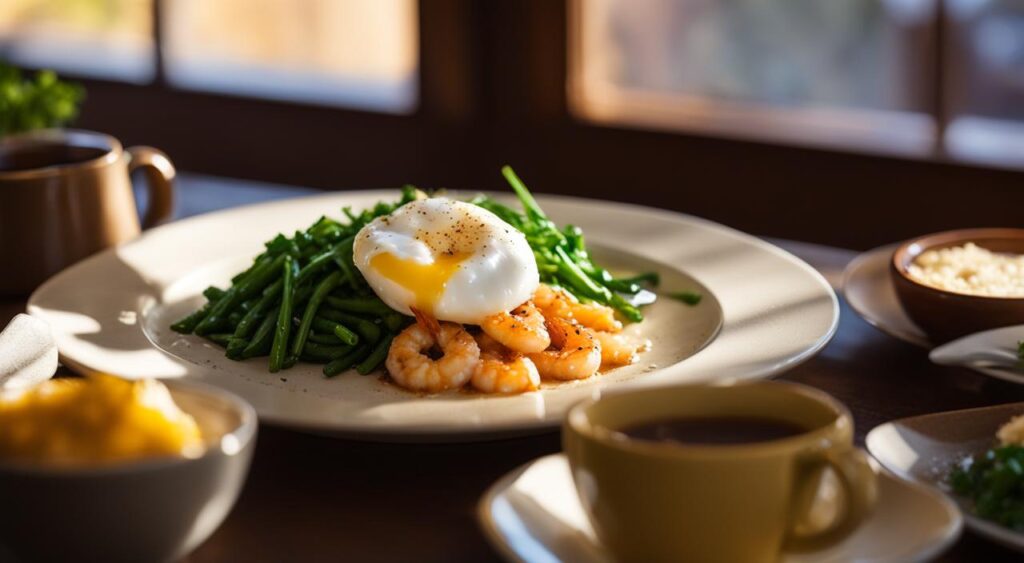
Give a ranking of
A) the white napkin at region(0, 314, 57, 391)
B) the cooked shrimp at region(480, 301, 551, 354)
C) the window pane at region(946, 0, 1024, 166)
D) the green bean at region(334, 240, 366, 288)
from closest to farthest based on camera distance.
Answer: the white napkin at region(0, 314, 57, 391)
the cooked shrimp at region(480, 301, 551, 354)
the green bean at region(334, 240, 366, 288)
the window pane at region(946, 0, 1024, 166)

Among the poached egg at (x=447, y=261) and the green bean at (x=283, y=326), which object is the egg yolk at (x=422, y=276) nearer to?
the poached egg at (x=447, y=261)

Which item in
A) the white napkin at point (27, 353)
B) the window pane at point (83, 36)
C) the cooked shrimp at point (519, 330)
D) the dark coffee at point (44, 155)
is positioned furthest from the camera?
the window pane at point (83, 36)

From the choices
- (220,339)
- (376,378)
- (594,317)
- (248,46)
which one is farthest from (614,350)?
(248,46)

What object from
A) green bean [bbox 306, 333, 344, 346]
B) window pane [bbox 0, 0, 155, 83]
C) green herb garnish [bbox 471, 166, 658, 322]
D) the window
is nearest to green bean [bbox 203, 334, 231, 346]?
green bean [bbox 306, 333, 344, 346]

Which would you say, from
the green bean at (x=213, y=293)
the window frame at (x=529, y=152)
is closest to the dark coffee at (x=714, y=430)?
the green bean at (x=213, y=293)

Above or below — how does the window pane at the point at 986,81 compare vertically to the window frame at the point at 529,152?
above

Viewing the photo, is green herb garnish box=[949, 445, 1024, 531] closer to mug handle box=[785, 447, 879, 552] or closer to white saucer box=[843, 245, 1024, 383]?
mug handle box=[785, 447, 879, 552]
